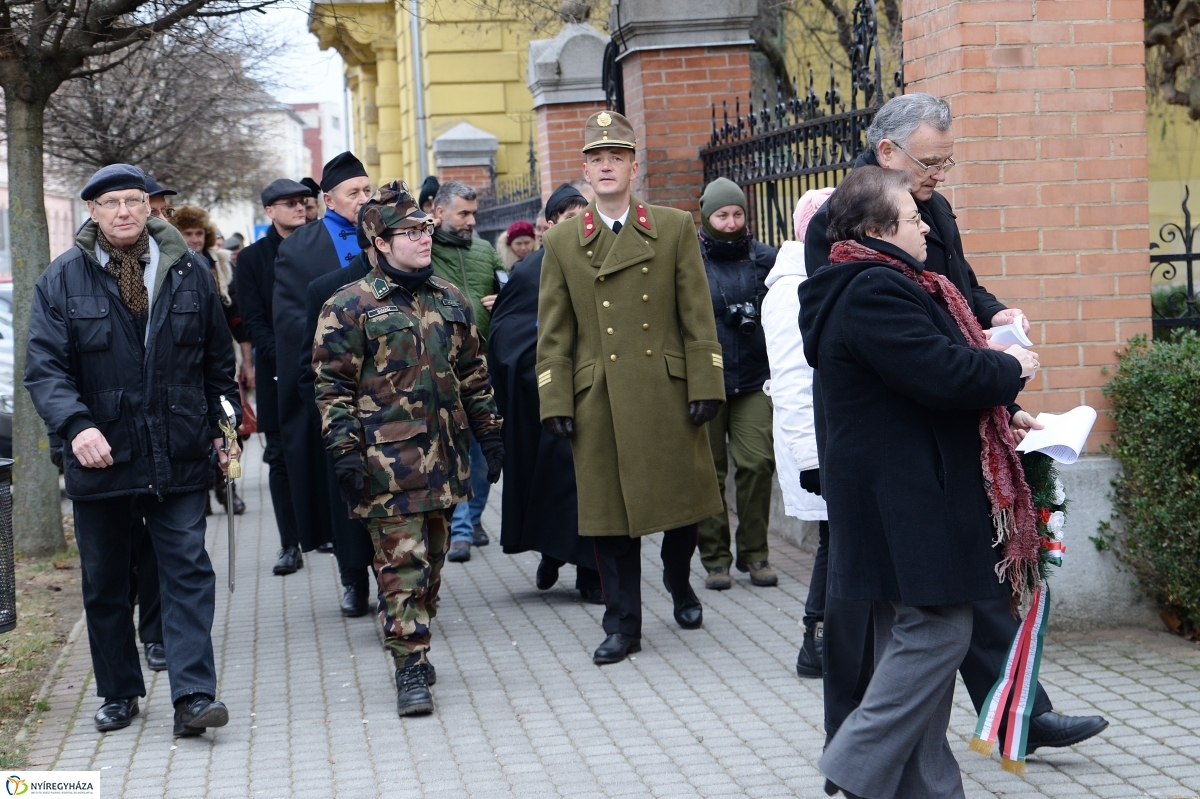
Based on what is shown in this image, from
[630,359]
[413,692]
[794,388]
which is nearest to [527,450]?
[630,359]

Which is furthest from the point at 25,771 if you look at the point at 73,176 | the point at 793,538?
the point at 73,176

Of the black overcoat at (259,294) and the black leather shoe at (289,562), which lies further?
the black leather shoe at (289,562)

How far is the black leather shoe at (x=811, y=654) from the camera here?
5645mm

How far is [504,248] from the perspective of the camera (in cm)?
963

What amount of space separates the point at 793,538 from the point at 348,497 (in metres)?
3.77

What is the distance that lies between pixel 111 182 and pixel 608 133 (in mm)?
1956

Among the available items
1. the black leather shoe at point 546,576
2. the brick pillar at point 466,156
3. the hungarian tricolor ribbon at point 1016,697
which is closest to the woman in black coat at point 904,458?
the hungarian tricolor ribbon at point 1016,697

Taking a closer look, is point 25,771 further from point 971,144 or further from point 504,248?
point 504,248

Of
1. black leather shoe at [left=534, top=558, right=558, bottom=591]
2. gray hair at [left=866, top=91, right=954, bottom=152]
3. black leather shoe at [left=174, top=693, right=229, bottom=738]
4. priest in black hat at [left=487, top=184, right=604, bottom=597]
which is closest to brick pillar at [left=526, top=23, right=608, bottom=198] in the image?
priest in black hat at [left=487, top=184, right=604, bottom=597]

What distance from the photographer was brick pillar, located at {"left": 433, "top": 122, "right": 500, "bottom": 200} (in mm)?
19312

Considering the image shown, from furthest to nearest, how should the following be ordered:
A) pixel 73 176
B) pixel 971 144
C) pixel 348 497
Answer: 1. pixel 73 176
2. pixel 971 144
3. pixel 348 497

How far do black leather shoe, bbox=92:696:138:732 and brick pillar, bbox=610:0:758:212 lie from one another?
5418mm

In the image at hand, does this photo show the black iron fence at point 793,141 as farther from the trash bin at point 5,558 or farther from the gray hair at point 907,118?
the trash bin at point 5,558

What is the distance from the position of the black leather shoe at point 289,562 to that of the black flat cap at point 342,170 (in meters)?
2.45
